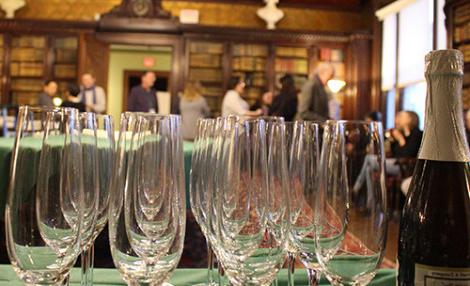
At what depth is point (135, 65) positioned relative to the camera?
11008 mm

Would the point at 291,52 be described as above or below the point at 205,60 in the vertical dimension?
above

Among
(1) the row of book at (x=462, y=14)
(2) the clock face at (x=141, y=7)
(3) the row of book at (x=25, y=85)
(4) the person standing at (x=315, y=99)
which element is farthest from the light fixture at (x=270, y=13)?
(4) the person standing at (x=315, y=99)

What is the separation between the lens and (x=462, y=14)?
19.7ft

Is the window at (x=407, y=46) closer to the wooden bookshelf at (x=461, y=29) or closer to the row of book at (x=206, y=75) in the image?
the wooden bookshelf at (x=461, y=29)

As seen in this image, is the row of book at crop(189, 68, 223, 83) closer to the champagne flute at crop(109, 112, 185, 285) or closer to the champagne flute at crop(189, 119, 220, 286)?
the champagne flute at crop(189, 119, 220, 286)

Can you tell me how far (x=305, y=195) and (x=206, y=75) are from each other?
778cm

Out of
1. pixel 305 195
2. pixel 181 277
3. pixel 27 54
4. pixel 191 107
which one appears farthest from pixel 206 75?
pixel 305 195

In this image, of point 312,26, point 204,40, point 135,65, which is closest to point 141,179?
point 204,40

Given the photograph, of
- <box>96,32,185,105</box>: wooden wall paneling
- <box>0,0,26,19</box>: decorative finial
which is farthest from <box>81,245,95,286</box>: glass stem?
<box>0,0,26,19</box>: decorative finial

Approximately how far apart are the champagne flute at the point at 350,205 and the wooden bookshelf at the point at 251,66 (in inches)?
306

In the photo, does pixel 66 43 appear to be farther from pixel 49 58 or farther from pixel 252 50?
pixel 252 50

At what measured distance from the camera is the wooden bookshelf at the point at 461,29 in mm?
5875

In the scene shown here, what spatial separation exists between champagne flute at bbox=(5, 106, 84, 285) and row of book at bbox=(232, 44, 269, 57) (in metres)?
7.89

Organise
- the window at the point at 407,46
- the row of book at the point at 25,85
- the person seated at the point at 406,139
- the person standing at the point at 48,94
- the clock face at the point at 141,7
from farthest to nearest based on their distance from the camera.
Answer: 1. the row of book at the point at 25,85
2. the clock face at the point at 141,7
3. the person standing at the point at 48,94
4. the window at the point at 407,46
5. the person seated at the point at 406,139
